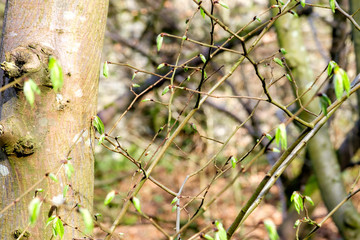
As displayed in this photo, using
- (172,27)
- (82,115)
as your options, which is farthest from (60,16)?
(172,27)

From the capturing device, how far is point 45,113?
138 cm

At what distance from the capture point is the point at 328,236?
6777 millimetres

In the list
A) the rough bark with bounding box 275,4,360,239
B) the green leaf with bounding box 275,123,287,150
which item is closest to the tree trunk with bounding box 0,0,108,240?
the green leaf with bounding box 275,123,287,150

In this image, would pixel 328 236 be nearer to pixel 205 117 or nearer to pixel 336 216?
pixel 205 117

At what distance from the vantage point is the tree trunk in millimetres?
1354

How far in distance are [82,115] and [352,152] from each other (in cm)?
304

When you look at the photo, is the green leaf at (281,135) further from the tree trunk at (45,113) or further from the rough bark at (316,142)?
the rough bark at (316,142)

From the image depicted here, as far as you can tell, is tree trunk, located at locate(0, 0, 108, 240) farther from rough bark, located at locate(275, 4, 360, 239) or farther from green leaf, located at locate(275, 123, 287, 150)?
rough bark, located at locate(275, 4, 360, 239)

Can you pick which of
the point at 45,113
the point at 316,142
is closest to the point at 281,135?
the point at 45,113

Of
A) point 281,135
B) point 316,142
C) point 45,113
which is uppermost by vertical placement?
point 316,142

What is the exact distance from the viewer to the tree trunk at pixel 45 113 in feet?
4.44

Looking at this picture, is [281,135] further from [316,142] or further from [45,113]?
[316,142]

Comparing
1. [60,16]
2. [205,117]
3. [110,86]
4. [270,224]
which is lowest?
[270,224]

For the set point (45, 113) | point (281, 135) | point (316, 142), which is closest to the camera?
point (281, 135)
